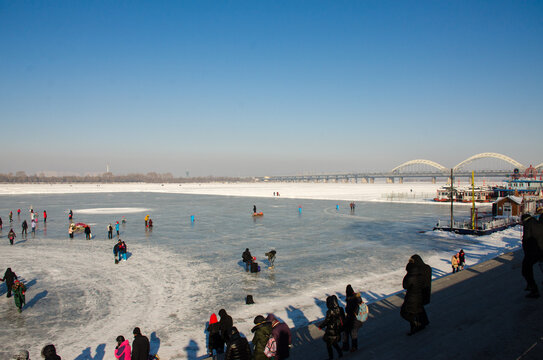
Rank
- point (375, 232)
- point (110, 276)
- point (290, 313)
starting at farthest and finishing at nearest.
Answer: point (375, 232) < point (110, 276) < point (290, 313)

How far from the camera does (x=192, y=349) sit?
855cm

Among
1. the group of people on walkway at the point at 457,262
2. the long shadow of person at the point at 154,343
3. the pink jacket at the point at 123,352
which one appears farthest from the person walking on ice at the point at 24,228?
the group of people on walkway at the point at 457,262

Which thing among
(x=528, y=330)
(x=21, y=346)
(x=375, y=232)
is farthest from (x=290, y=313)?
(x=375, y=232)

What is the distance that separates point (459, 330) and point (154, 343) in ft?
24.9

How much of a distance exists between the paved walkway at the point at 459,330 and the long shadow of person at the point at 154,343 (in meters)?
3.50

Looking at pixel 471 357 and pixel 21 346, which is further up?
pixel 471 357

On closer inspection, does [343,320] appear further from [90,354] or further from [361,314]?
[90,354]

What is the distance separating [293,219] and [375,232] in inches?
407

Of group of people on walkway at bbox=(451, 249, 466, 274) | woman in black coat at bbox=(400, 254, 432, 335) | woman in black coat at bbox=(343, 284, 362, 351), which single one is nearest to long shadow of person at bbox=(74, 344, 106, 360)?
woman in black coat at bbox=(343, 284, 362, 351)

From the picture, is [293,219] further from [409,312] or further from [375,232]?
[409,312]

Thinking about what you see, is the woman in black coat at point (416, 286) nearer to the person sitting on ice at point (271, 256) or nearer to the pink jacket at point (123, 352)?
the pink jacket at point (123, 352)

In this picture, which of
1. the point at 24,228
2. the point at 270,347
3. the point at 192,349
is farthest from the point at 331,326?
the point at 24,228

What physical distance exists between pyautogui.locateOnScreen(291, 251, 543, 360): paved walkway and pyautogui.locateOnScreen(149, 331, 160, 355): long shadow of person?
3.50 metres

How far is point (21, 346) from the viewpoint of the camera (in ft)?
28.8
